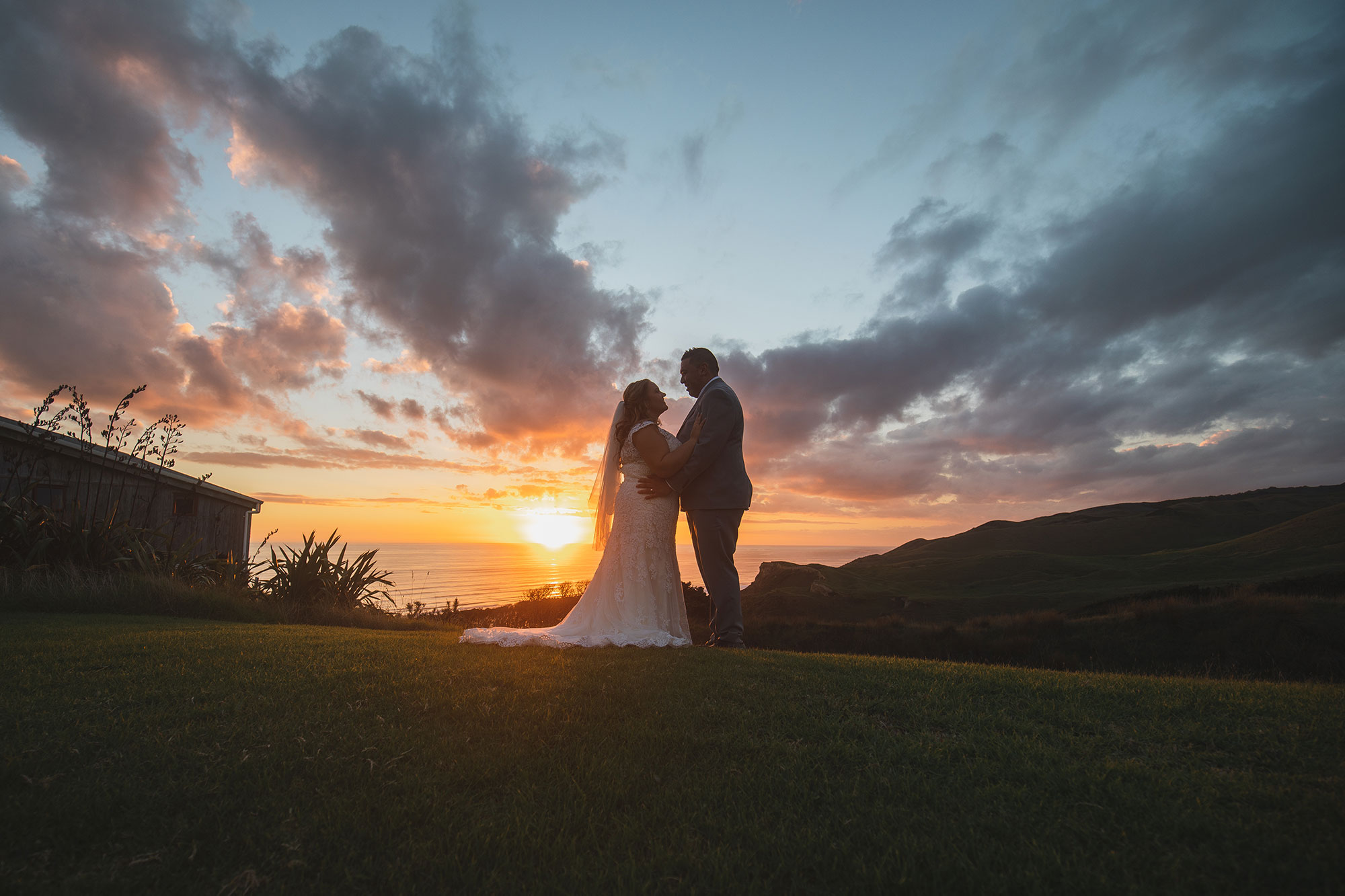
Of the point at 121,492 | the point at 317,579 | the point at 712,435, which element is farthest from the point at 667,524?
the point at 121,492

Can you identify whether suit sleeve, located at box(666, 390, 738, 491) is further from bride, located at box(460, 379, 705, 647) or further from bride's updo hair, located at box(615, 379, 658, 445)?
bride's updo hair, located at box(615, 379, 658, 445)

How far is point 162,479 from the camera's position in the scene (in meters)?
14.5

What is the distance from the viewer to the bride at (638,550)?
576 cm

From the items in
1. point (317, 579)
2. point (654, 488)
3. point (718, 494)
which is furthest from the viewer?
point (317, 579)

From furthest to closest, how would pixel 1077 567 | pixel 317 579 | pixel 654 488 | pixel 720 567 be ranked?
pixel 1077 567 → pixel 317 579 → pixel 654 488 → pixel 720 567

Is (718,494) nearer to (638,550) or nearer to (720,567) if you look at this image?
(720,567)

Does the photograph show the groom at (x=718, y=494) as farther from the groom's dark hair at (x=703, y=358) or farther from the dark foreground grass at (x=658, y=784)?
the dark foreground grass at (x=658, y=784)

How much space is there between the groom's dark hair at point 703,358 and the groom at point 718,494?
0.35 metres

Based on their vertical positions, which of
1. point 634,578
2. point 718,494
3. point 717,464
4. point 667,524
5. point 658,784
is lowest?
point 658,784

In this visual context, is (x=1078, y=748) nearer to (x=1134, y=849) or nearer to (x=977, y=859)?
(x=1134, y=849)

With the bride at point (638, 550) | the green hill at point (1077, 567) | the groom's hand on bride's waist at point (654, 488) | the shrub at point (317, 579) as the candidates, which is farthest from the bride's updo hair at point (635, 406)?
the green hill at point (1077, 567)

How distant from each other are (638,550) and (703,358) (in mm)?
2218

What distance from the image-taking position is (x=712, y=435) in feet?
19.0

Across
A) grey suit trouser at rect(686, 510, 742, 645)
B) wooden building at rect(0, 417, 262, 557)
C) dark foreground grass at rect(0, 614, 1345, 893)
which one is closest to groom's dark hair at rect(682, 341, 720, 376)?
grey suit trouser at rect(686, 510, 742, 645)
